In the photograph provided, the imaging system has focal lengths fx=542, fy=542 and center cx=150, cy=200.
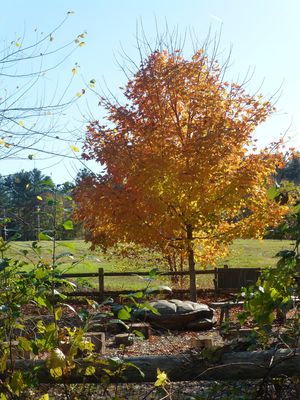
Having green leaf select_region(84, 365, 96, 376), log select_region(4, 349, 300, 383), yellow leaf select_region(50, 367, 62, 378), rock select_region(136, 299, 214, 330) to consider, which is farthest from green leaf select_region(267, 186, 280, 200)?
rock select_region(136, 299, 214, 330)

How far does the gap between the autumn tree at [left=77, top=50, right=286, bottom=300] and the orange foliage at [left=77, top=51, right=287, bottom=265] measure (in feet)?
0.07

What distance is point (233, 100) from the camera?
41.1 feet

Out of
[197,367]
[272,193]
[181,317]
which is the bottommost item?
[181,317]

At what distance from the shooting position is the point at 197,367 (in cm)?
314

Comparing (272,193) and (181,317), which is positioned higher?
(272,193)

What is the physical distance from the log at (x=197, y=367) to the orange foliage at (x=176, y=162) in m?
8.05

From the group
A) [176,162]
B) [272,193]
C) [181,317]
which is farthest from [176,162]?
[272,193]

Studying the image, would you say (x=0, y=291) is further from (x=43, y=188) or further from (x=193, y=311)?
(x=193, y=311)

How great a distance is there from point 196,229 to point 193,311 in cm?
238

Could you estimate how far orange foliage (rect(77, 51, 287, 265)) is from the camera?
1147 centimetres

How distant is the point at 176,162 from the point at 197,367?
28.3 feet

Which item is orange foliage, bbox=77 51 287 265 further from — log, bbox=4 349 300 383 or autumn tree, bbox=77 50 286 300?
log, bbox=4 349 300 383

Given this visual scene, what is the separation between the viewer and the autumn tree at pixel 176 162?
11469 millimetres

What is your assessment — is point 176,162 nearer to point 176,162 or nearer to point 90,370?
point 176,162
